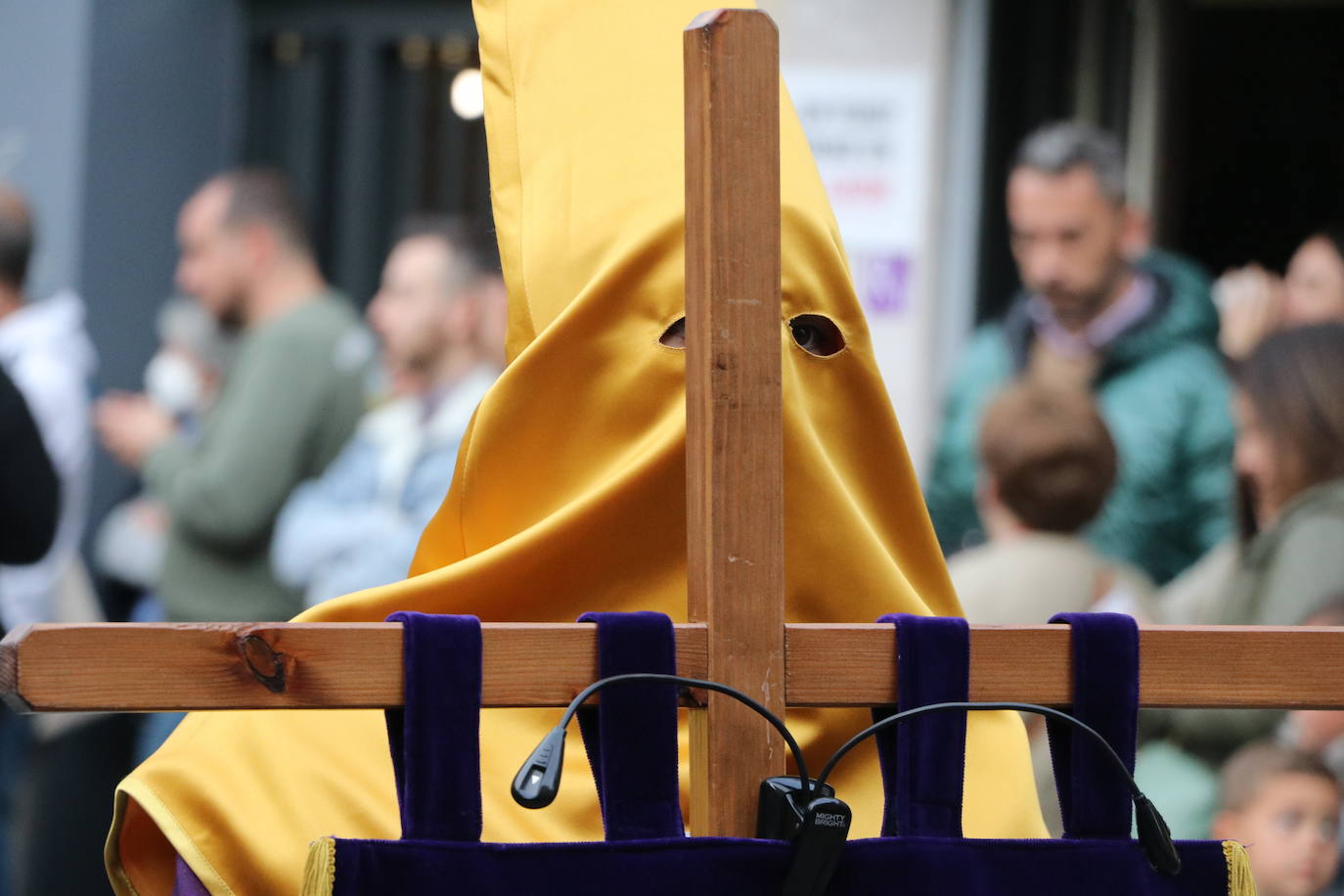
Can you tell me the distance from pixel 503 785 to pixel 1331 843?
6.16 feet

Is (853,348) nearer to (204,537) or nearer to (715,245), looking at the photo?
(715,245)

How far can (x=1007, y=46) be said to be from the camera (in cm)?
484

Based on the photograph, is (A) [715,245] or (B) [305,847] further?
(B) [305,847]

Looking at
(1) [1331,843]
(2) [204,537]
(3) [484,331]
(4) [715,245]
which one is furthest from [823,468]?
(2) [204,537]

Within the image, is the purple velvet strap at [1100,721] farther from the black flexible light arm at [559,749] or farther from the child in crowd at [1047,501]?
the child in crowd at [1047,501]

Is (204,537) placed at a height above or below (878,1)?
below

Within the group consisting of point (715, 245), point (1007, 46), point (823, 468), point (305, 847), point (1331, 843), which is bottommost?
point (1331, 843)

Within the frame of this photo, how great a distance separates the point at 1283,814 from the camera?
2.65 meters

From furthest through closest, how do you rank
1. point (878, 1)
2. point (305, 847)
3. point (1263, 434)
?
point (878, 1), point (1263, 434), point (305, 847)

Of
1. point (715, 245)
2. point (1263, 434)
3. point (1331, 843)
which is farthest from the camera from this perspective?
point (1263, 434)

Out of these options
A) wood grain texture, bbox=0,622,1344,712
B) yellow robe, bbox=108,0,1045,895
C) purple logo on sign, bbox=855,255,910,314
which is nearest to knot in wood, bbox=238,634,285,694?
wood grain texture, bbox=0,622,1344,712

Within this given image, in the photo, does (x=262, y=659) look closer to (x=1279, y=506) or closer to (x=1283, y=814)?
(x=1283, y=814)

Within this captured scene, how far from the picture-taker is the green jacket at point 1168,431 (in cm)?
332

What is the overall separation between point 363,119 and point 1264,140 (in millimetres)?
2839
